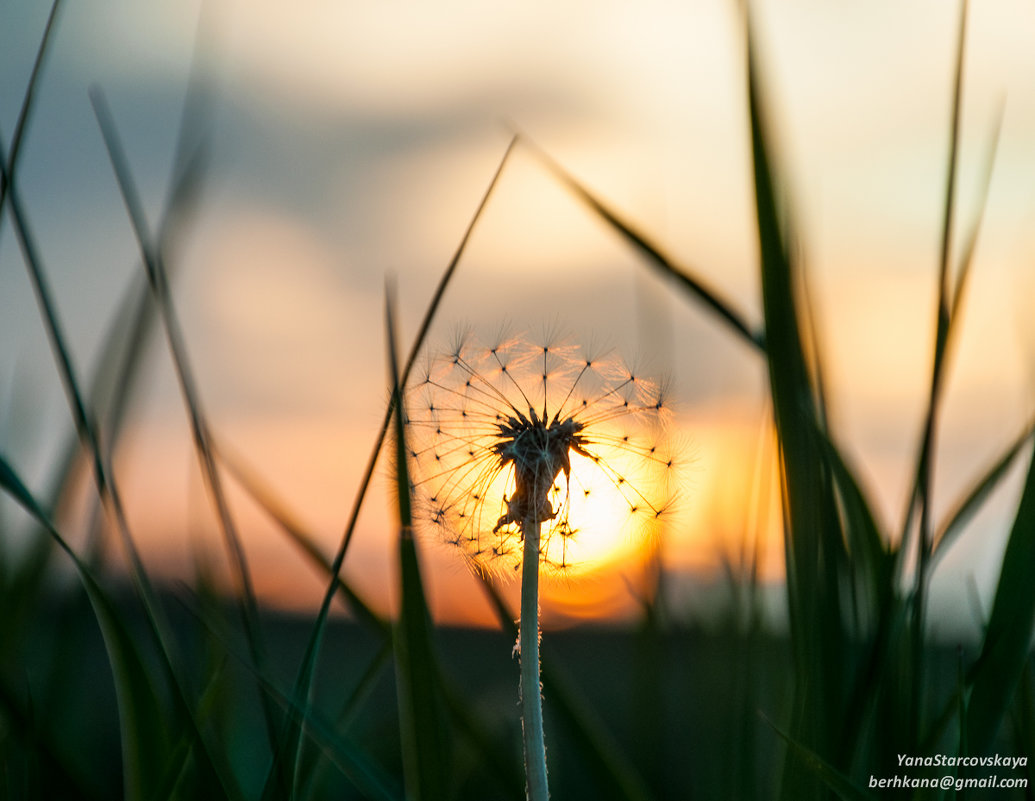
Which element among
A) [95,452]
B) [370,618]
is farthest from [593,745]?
[95,452]

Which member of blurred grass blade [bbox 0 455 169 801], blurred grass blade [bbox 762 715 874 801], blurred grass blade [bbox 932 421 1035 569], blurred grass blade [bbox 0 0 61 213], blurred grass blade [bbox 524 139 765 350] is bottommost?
blurred grass blade [bbox 762 715 874 801]

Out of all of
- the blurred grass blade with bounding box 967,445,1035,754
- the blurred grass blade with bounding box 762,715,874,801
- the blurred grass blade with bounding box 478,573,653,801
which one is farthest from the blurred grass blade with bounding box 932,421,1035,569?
the blurred grass blade with bounding box 478,573,653,801

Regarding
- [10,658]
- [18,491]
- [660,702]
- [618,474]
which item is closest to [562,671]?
[618,474]

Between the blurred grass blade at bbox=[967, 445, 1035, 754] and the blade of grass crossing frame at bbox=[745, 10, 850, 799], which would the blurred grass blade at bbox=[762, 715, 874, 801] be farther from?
the blurred grass blade at bbox=[967, 445, 1035, 754]

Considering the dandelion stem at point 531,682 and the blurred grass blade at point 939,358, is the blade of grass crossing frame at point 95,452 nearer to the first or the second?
the dandelion stem at point 531,682

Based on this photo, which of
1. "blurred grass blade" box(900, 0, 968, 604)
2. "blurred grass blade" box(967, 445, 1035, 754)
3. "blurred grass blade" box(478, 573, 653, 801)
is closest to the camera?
"blurred grass blade" box(900, 0, 968, 604)

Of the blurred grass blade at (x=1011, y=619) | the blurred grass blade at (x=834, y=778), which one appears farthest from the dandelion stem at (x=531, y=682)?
the blurred grass blade at (x=1011, y=619)

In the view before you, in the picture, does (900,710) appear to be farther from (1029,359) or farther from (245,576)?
(245,576)

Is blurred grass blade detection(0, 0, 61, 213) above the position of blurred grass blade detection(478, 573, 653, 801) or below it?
above
